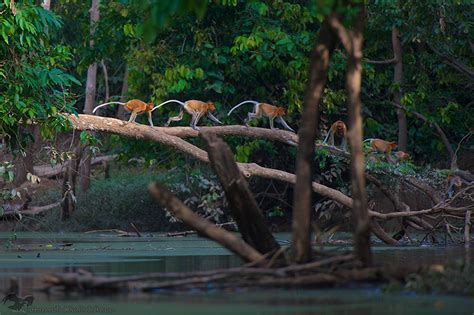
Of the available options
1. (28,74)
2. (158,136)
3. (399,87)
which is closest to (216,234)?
(28,74)

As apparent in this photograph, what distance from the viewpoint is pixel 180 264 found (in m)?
13.7

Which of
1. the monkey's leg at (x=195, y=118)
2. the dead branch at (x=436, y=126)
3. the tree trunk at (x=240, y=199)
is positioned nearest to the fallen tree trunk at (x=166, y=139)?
the monkey's leg at (x=195, y=118)

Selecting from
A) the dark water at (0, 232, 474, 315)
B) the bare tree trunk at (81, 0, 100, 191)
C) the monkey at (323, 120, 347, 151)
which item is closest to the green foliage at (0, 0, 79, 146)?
the dark water at (0, 232, 474, 315)

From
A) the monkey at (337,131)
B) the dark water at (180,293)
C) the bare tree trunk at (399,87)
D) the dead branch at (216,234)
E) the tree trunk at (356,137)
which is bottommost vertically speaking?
the dark water at (180,293)

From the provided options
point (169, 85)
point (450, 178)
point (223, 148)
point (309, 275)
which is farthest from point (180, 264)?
point (169, 85)

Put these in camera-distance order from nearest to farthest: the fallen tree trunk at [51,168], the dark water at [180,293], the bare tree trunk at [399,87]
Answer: the dark water at [180,293]
the bare tree trunk at [399,87]
the fallen tree trunk at [51,168]

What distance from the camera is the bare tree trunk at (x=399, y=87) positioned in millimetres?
22222

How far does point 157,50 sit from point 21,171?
19.6 feet

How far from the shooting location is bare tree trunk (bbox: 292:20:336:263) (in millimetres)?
9422

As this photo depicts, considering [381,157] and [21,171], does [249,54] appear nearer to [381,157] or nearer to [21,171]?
[381,157]

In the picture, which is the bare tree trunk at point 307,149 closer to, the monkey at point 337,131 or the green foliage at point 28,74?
the green foliage at point 28,74

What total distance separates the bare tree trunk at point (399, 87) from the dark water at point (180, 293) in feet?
14.9

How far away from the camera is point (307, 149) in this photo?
9516 mm

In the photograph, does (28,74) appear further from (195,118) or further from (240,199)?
(240,199)
